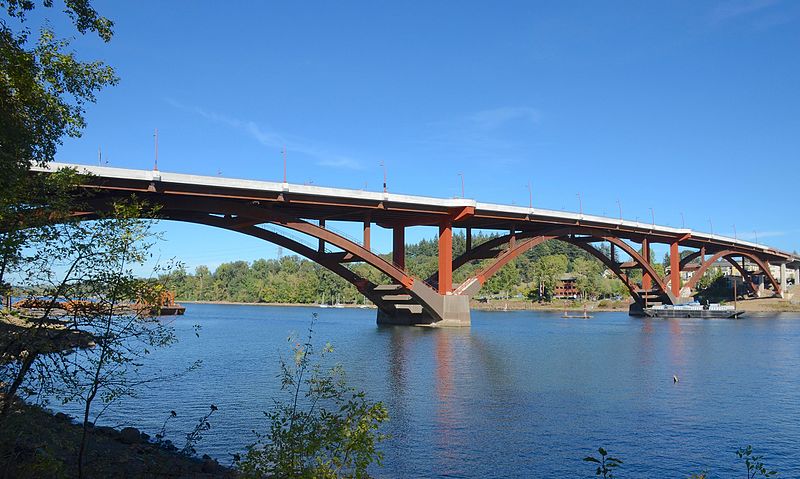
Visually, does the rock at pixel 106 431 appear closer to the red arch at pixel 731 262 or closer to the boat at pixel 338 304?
the red arch at pixel 731 262

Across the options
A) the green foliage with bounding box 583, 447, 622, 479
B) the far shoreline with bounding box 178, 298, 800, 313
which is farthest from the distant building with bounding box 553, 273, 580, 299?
the green foliage with bounding box 583, 447, 622, 479

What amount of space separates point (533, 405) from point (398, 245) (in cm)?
4192

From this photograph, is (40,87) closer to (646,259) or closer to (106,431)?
(106,431)

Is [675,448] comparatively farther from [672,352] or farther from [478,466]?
[672,352]

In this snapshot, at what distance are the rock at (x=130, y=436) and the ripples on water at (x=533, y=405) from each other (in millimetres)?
1340

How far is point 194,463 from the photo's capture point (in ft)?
46.9

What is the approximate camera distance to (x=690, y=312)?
9325 cm

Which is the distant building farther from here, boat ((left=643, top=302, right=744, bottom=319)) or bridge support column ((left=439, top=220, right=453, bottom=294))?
bridge support column ((left=439, top=220, right=453, bottom=294))

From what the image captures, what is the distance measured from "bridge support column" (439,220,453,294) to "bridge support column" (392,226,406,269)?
3940mm

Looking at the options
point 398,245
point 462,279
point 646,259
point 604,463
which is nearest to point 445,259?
point 398,245

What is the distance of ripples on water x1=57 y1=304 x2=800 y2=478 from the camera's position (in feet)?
51.8

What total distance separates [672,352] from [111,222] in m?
40.3

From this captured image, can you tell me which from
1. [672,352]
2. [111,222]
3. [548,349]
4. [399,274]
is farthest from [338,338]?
[111,222]

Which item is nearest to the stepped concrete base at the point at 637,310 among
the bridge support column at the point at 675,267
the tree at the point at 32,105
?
the bridge support column at the point at 675,267
